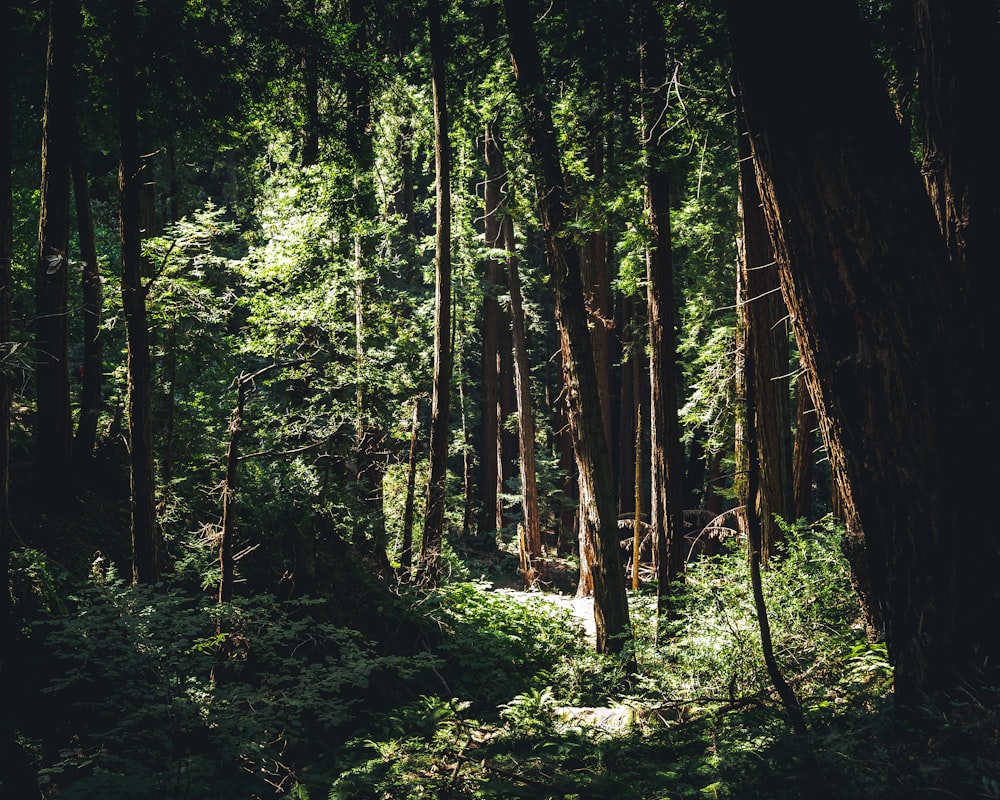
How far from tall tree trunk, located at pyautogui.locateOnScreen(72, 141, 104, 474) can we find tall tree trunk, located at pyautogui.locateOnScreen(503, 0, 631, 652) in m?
6.58

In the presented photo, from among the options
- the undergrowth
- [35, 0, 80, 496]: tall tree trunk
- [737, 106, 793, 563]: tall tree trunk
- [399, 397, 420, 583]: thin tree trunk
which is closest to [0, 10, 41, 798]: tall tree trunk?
the undergrowth

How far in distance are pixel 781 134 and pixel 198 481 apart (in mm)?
9358

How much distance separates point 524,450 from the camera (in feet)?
58.1

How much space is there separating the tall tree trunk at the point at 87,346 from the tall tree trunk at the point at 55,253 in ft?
2.01

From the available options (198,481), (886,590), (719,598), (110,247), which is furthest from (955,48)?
(110,247)

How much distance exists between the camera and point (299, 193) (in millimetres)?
12250

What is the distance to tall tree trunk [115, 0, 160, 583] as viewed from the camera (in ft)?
21.5

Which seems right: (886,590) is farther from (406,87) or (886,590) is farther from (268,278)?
(406,87)

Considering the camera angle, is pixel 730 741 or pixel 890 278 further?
pixel 730 741

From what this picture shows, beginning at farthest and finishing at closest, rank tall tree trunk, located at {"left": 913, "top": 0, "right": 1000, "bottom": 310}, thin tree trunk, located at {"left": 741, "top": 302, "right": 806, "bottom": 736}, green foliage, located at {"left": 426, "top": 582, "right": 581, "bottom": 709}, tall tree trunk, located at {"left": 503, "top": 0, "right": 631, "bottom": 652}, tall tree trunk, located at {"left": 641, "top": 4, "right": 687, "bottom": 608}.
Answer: tall tree trunk, located at {"left": 641, "top": 4, "right": 687, "bottom": 608}, green foliage, located at {"left": 426, "top": 582, "right": 581, "bottom": 709}, tall tree trunk, located at {"left": 503, "top": 0, "right": 631, "bottom": 652}, thin tree trunk, located at {"left": 741, "top": 302, "right": 806, "bottom": 736}, tall tree trunk, located at {"left": 913, "top": 0, "right": 1000, "bottom": 310}

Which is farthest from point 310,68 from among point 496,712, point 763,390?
point 496,712

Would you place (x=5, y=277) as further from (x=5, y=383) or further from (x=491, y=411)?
(x=491, y=411)

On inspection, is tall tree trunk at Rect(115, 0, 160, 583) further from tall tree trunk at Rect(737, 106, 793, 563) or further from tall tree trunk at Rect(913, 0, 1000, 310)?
tall tree trunk at Rect(737, 106, 793, 563)

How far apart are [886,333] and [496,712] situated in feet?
20.7
